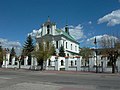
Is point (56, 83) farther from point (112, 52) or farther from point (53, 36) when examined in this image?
point (53, 36)

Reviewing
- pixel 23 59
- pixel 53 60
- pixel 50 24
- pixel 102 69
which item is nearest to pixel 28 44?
pixel 50 24

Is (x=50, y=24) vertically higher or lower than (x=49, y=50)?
higher

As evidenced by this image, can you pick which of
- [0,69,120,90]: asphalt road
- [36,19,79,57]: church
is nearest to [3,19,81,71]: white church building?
[36,19,79,57]: church

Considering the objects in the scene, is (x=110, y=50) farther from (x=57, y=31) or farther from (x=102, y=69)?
(x=57, y=31)

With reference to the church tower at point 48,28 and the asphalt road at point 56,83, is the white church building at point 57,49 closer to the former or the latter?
the church tower at point 48,28

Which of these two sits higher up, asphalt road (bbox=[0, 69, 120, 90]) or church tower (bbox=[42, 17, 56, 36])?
church tower (bbox=[42, 17, 56, 36])

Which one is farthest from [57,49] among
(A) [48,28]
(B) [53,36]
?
(A) [48,28]

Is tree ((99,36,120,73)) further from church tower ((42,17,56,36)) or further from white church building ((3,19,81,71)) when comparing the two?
church tower ((42,17,56,36))

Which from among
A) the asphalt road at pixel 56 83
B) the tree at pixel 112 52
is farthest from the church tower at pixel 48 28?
the asphalt road at pixel 56 83

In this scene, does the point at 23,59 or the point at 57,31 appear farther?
the point at 57,31

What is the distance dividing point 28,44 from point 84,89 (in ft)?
205

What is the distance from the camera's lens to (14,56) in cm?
6253

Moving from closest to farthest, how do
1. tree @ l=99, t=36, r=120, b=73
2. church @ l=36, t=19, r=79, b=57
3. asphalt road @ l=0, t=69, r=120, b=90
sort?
1. asphalt road @ l=0, t=69, r=120, b=90
2. tree @ l=99, t=36, r=120, b=73
3. church @ l=36, t=19, r=79, b=57

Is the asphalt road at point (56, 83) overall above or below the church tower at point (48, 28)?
below
